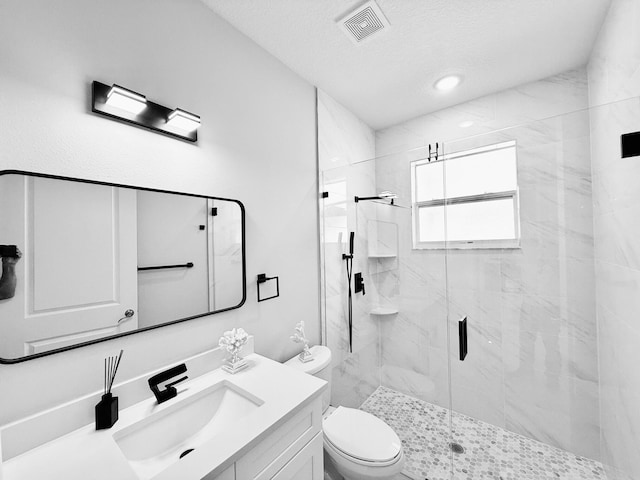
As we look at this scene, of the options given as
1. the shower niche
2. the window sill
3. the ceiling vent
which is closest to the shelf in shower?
the shower niche

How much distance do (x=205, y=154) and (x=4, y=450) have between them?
1232 mm

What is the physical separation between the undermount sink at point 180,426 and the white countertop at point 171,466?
3 cm

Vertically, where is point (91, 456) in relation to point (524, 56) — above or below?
below

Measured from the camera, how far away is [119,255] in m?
1.05

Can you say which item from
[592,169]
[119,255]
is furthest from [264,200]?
[592,169]

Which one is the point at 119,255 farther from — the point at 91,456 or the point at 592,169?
the point at 592,169

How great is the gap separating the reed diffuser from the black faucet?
12 centimetres

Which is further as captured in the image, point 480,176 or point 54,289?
point 480,176

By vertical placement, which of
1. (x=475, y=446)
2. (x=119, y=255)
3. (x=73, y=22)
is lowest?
(x=475, y=446)

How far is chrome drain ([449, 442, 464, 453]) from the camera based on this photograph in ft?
5.75

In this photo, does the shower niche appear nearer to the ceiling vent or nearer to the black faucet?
the ceiling vent

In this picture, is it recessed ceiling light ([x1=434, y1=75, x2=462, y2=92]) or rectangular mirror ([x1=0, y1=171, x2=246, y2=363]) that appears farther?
recessed ceiling light ([x1=434, y1=75, x2=462, y2=92])

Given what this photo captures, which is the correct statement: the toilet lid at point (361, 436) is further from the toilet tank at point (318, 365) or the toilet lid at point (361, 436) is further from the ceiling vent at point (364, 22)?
the ceiling vent at point (364, 22)

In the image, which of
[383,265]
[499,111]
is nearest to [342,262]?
[383,265]
